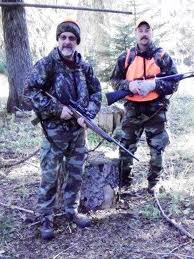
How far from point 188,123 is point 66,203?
5327mm

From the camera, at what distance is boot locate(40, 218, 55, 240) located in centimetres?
488

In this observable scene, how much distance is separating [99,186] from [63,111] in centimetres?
139

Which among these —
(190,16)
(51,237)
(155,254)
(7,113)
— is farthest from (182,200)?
(190,16)

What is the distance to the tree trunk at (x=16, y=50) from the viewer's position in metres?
9.88

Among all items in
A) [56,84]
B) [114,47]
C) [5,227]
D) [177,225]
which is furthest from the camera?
[114,47]

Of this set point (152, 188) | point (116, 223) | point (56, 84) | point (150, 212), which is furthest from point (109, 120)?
point (56, 84)

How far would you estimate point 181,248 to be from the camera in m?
4.62

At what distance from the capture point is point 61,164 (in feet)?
17.2

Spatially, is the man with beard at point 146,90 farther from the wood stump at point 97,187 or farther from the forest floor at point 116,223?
the forest floor at point 116,223

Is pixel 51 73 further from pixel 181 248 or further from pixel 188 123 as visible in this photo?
pixel 188 123

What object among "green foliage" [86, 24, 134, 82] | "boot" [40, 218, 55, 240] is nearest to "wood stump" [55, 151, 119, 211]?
"boot" [40, 218, 55, 240]

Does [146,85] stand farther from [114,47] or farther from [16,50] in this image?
[114,47]

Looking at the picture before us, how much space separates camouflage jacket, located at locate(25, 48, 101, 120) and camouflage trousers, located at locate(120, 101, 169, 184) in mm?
1042

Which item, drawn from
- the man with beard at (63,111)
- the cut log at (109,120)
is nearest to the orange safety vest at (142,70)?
the man with beard at (63,111)
